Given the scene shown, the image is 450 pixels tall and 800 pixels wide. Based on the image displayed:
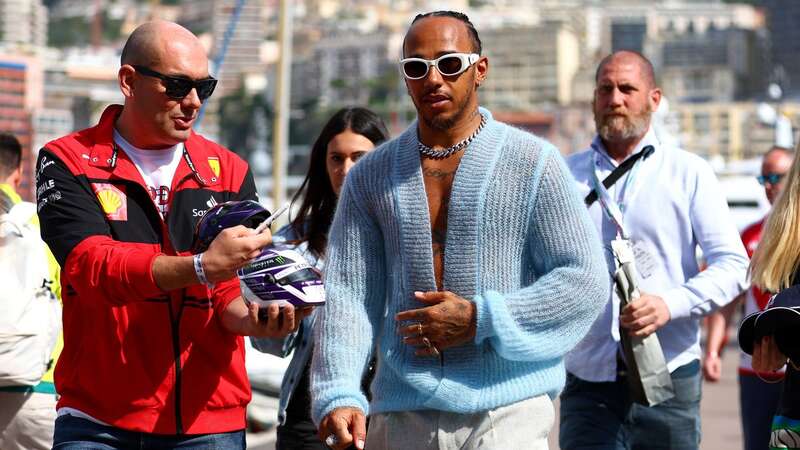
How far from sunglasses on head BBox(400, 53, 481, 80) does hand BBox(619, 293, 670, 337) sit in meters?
1.77

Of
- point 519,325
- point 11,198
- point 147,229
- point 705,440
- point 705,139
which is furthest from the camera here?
point 705,139

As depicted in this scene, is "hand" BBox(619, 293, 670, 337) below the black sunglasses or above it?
below

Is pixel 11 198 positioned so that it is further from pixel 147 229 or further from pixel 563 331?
pixel 563 331

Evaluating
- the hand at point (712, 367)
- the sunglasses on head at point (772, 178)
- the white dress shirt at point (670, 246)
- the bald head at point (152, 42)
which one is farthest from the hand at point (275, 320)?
the sunglasses on head at point (772, 178)

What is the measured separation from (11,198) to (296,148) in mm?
175362

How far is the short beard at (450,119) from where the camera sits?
4.11 metres

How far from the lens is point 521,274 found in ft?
13.4

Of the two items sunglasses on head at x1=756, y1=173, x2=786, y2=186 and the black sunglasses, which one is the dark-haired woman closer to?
the black sunglasses

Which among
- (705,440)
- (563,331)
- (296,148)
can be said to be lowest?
(296,148)

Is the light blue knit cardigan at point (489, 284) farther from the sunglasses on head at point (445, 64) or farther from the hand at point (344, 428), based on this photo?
the sunglasses on head at point (445, 64)

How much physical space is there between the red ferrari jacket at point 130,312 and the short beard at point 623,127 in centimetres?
215

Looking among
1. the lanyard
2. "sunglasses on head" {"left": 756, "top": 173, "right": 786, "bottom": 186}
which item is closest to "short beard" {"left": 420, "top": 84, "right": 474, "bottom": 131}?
the lanyard

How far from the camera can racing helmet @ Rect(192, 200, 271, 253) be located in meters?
4.06

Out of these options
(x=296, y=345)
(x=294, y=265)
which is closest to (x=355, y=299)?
(x=294, y=265)
